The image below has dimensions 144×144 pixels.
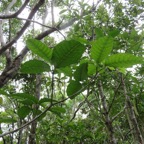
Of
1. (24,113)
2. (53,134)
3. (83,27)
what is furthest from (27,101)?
(53,134)

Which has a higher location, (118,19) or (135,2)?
(135,2)

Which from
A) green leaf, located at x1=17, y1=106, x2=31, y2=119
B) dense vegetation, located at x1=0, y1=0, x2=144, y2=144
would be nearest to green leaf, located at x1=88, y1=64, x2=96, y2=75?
dense vegetation, located at x1=0, y1=0, x2=144, y2=144

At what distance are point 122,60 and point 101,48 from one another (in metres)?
0.09

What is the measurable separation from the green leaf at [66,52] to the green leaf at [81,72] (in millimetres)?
130

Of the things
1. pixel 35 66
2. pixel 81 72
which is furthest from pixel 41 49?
pixel 81 72

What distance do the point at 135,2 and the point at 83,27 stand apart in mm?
722

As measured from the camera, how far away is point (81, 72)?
0.96 metres

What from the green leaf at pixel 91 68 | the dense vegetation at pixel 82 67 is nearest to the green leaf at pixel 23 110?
the dense vegetation at pixel 82 67

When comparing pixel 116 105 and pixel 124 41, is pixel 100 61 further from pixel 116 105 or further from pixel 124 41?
pixel 116 105

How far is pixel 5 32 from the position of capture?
6.16 meters

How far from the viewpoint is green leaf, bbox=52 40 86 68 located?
0.80 m

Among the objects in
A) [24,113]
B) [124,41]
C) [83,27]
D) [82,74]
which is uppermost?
[83,27]

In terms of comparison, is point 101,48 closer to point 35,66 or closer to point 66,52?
point 66,52

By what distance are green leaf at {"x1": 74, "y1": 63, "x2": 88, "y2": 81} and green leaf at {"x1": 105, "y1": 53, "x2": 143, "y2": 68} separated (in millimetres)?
110
